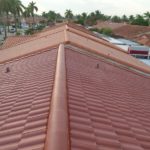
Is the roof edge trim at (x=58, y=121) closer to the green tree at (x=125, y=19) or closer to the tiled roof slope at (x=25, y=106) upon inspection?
the tiled roof slope at (x=25, y=106)

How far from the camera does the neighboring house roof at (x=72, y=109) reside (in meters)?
4.27

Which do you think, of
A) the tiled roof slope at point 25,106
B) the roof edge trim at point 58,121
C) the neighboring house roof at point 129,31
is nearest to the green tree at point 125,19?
the neighboring house roof at point 129,31

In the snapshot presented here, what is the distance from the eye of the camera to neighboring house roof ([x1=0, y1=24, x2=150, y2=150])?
4270 millimetres

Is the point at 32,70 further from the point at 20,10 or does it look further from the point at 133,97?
the point at 20,10

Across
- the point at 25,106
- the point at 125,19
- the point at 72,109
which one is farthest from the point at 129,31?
the point at 125,19

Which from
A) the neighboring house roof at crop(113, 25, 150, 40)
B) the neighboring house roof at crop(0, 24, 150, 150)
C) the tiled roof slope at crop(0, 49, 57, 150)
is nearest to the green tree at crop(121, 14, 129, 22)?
the neighboring house roof at crop(113, 25, 150, 40)

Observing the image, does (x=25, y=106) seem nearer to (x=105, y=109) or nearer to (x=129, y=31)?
(x=105, y=109)

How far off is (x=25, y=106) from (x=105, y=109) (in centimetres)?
148

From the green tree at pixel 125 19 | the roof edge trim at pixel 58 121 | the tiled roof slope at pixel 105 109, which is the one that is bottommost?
the green tree at pixel 125 19

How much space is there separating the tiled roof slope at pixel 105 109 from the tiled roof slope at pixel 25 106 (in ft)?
1.44

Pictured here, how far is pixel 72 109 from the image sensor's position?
533 centimetres

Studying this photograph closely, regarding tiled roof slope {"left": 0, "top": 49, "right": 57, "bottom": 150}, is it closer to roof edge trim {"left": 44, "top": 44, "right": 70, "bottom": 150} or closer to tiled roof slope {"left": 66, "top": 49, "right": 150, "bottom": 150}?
roof edge trim {"left": 44, "top": 44, "right": 70, "bottom": 150}

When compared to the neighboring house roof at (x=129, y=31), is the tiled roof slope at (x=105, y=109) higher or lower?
higher

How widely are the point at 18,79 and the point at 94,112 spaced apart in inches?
131
